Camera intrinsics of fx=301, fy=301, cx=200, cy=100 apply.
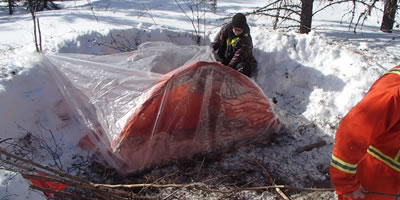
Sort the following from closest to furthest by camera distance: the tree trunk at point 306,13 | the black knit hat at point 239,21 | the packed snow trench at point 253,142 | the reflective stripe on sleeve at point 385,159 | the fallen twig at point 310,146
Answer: the reflective stripe on sleeve at point 385,159 → the packed snow trench at point 253,142 → the fallen twig at point 310,146 → the black knit hat at point 239,21 → the tree trunk at point 306,13

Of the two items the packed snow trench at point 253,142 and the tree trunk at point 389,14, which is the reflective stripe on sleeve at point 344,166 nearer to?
the packed snow trench at point 253,142

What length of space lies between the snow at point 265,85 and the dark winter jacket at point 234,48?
573mm

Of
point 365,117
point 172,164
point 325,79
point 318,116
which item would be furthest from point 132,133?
point 325,79

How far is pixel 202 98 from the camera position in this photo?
319 centimetres

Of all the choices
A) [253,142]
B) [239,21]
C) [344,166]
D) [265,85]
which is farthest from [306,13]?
[344,166]

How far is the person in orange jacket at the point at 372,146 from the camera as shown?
139 centimetres

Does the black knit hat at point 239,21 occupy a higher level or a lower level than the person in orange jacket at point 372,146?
higher

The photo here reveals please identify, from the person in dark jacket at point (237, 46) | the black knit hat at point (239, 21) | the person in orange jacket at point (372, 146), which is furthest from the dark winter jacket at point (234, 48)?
the person in orange jacket at point (372, 146)

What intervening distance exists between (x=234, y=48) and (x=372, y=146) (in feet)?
10.3

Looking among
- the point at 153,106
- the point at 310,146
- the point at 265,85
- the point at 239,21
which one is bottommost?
the point at 310,146

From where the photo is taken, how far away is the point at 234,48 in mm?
4566

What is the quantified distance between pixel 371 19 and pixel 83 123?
9608 mm

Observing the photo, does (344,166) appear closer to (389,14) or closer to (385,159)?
(385,159)

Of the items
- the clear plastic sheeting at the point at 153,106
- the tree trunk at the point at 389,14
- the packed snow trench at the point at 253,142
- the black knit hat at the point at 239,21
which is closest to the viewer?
the clear plastic sheeting at the point at 153,106
